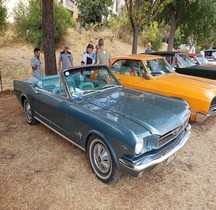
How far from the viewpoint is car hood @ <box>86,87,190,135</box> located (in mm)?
2573

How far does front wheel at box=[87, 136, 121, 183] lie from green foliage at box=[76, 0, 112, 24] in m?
27.3

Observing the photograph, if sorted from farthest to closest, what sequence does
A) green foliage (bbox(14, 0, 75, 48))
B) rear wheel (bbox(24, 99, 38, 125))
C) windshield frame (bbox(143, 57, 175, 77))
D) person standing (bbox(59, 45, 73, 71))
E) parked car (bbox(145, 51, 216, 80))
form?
green foliage (bbox(14, 0, 75, 48)) → parked car (bbox(145, 51, 216, 80)) → person standing (bbox(59, 45, 73, 71)) → windshield frame (bbox(143, 57, 175, 77)) → rear wheel (bbox(24, 99, 38, 125))

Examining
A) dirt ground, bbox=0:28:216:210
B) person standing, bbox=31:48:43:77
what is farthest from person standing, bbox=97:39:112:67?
dirt ground, bbox=0:28:216:210

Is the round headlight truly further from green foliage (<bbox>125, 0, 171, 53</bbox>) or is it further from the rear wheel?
green foliage (<bbox>125, 0, 171, 53</bbox>)

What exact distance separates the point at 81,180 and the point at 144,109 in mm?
1363

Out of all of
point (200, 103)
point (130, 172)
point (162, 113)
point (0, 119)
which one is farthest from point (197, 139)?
point (0, 119)

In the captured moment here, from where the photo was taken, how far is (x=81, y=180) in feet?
9.28

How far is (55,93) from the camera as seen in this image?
3582mm

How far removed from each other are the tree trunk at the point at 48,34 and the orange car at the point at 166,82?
2.08 meters

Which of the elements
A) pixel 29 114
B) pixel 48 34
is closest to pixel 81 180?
pixel 29 114

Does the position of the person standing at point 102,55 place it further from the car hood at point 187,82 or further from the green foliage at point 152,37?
the green foliage at point 152,37

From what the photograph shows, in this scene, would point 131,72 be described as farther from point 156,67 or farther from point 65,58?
point 65,58

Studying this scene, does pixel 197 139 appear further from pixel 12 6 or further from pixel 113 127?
pixel 12 6

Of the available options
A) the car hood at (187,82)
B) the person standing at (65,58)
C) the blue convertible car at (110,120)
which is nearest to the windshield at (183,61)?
the car hood at (187,82)
